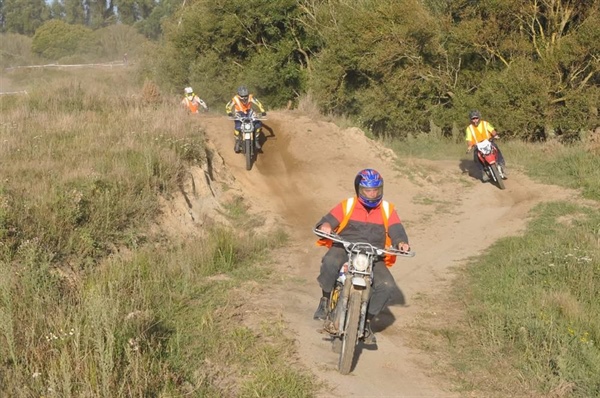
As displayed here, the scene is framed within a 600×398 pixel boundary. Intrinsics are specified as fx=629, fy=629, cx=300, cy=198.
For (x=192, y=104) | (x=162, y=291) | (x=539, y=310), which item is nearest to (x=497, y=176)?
(x=539, y=310)

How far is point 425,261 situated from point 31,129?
7301 mm

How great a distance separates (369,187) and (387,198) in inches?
297

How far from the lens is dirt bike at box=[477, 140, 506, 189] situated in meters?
15.2

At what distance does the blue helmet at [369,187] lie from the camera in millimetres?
6336

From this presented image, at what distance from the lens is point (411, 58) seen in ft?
79.5

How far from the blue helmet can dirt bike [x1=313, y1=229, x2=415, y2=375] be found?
1.81ft

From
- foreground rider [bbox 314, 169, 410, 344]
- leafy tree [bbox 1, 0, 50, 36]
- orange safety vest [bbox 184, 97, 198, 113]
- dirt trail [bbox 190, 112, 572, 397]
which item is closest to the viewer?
dirt trail [bbox 190, 112, 572, 397]

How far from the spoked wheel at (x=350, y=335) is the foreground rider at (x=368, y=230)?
44 centimetres

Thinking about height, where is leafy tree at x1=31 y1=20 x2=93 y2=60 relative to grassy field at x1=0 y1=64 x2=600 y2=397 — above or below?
above

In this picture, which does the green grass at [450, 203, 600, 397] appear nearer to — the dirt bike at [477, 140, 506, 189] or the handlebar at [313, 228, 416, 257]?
the handlebar at [313, 228, 416, 257]

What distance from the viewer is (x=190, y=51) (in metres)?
30.9

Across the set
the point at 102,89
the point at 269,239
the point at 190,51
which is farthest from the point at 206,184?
the point at 190,51

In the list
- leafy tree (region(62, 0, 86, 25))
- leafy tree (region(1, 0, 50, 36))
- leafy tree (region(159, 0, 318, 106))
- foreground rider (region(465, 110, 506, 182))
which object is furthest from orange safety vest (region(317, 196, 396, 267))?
leafy tree (region(62, 0, 86, 25))

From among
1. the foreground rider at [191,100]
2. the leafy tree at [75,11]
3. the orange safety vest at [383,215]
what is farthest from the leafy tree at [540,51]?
the leafy tree at [75,11]
